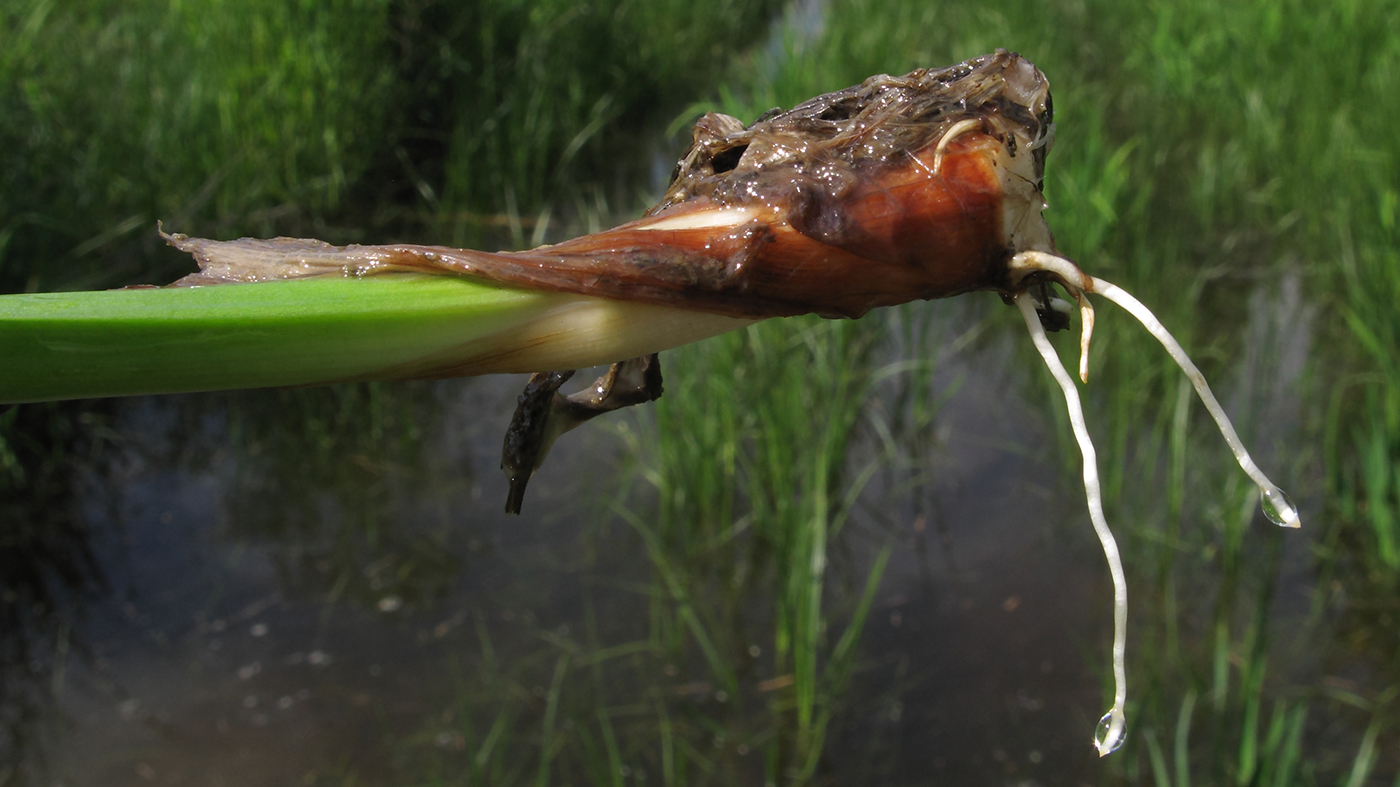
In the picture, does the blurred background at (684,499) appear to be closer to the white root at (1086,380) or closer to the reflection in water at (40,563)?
the reflection in water at (40,563)

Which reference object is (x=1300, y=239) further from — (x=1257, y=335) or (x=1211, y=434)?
(x=1211, y=434)

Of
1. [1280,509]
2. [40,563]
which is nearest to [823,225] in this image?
[1280,509]

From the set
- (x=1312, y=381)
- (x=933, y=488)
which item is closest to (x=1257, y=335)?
(x=1312, y=381)

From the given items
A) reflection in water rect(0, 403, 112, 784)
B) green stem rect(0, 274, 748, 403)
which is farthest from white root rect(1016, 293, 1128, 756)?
reflection in water rect(0, 403, 112, 784)

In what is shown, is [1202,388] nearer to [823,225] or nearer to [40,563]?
[823,225]

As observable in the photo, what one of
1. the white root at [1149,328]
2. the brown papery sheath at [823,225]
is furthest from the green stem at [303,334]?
the white root at [1149,328]

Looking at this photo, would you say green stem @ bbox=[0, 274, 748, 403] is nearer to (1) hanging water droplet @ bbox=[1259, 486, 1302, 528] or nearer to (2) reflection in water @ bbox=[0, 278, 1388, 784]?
(1) hanging water droplet @ bbox=[1259, 486, 1302, 528]
